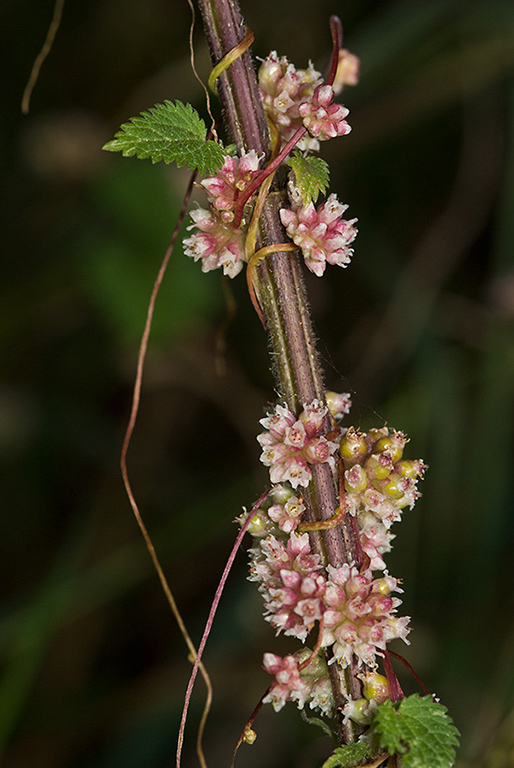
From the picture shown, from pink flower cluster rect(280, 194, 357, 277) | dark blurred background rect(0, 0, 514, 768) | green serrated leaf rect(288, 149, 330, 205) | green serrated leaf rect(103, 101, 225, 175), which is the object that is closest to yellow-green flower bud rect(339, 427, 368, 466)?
pink flower cluster rect(280, 194, 357, 277)

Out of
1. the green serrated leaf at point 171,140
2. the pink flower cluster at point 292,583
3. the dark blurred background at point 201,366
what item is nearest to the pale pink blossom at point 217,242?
the green serrated leaf at point 171,140

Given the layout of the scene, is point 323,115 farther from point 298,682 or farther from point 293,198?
point 298,682

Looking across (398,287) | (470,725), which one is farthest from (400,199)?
(470,725)

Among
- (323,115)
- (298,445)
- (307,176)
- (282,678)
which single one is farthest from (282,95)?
(282,678)

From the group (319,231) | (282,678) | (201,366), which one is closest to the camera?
(282,678)

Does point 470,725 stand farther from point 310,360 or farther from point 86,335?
point 86,335

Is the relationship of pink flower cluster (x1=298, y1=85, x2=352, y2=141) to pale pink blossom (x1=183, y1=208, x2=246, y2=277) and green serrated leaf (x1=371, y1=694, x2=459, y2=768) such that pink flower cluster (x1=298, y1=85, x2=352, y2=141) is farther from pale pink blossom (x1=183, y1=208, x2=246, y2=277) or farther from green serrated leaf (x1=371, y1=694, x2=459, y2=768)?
green serrated leaf (x1=371, y1=694, x2=459, y2=768)
